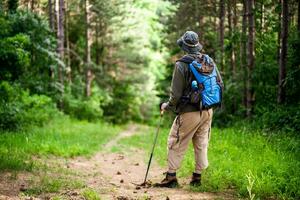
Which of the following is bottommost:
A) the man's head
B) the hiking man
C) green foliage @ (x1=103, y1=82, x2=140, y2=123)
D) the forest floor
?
green foliage @ (x1=103, y1=82, x2=140, y2=123)

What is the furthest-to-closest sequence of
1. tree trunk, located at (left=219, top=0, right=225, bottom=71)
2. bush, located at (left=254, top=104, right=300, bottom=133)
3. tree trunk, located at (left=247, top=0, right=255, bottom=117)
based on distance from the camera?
tree trunk, located at (left=219, top=0, right=225, bottom=71), tree trunk, located at (left=247, top=0, right=255, bottom=117), bush, located at (left=254, top=104, right=300, bottom=133)

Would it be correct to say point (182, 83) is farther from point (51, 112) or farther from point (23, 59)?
point (51, 112)

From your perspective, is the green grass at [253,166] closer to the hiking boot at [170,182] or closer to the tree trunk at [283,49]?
the hiking boot at [170,182]

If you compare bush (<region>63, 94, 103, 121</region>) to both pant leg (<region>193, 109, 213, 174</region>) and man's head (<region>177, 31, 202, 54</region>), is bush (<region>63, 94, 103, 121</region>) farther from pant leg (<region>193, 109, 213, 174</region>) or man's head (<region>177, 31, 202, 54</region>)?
man's head (<region>177, 31, 202, 54</region>)

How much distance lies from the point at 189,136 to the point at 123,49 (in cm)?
2776

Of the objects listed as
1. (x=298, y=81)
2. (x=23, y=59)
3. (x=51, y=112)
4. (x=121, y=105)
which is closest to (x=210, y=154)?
(x=298, y=81)

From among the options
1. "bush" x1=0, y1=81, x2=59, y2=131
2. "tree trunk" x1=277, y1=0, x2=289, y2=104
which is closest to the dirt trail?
"bush" x1=0, y1=81, x2=59, y2=131

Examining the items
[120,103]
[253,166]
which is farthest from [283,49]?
[120,103]

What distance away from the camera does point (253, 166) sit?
7832 mm

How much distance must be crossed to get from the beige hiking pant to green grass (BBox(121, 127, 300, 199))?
49 centimetres

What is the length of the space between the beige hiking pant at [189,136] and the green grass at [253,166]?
0.49 meters

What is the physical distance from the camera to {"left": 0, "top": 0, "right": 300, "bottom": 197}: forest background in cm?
1336

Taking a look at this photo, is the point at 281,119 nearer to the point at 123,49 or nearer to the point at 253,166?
the point at 253,166

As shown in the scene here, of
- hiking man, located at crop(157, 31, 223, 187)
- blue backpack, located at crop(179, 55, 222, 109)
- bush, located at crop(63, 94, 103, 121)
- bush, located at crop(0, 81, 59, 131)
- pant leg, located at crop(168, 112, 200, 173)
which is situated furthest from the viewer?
bush, located at crop(63, 94, 103, 121)
